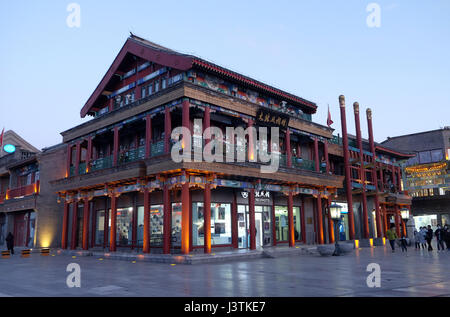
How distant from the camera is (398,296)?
848cm

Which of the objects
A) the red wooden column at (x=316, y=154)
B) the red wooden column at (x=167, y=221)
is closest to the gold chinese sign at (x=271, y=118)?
the red wooden column at (x=316, y=154)

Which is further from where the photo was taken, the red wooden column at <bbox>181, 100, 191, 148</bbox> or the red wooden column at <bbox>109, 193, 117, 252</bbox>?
the red wooden column at <bbox>109, 193, 117, 252</bbox>

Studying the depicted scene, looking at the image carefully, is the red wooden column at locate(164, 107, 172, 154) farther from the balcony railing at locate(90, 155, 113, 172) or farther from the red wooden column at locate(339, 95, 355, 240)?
the red wooden column at locate(339, 95, 355, 240)

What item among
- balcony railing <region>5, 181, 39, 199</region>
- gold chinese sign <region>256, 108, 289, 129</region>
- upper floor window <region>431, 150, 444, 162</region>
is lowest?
balcony railing <region>5, 181, 39, 199</region>

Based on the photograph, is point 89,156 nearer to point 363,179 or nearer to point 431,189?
point 363,179

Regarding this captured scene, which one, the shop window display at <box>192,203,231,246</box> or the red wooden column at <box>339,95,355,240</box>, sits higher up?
the red wooden column at <box>339,95,355,240</box>

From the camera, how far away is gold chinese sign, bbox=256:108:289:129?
23609mm

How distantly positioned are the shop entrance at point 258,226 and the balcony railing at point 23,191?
59.9 ft

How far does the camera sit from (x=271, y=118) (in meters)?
24.3

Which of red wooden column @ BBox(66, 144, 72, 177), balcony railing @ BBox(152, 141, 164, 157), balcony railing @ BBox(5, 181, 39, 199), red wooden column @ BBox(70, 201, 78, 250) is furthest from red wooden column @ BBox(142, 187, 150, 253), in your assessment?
balcony railing @ BBox(5, 181, 39, 199)

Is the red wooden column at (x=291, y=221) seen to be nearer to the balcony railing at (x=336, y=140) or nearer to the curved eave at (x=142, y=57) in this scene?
the balcony railing at (x=336, y=140)

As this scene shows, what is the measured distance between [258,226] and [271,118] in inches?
288

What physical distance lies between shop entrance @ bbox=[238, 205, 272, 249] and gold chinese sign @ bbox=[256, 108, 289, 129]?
562cm

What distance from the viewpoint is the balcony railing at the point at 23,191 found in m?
→ 31.5
